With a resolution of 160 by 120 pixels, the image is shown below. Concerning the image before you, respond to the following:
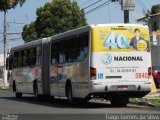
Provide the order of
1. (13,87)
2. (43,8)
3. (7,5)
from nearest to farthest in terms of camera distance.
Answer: (7,5), (13,87), (43,8)

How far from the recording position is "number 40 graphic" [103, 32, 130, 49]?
22.4 meters

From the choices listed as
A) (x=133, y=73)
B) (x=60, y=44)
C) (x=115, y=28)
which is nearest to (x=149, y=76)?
(x=133, y=73)

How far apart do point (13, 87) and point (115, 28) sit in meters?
13.7

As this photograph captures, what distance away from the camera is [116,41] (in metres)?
22.5

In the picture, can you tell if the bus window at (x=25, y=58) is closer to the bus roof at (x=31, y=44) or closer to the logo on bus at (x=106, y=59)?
the bus roof at (x=31, y=44)

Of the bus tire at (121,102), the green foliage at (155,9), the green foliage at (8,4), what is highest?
the green foliage at (155,9)

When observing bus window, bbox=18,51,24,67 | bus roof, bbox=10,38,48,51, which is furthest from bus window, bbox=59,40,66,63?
bus window, bbox=18,51,24,67

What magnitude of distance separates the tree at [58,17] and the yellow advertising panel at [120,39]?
32685 mm

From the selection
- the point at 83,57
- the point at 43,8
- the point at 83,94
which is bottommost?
the point at 83,94

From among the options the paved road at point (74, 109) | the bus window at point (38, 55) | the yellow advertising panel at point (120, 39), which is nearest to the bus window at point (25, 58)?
the bus window at point (38, 55)

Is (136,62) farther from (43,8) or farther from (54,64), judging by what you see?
(43,8)

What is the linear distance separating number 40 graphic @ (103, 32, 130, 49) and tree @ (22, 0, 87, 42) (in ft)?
108

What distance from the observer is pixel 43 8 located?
57125 mm

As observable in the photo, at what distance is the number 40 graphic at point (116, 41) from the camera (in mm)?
22375
